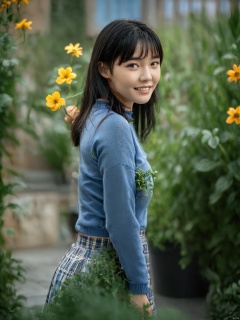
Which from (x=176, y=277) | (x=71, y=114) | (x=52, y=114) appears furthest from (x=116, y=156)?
(x=52, y=114)

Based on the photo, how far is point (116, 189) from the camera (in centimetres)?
208

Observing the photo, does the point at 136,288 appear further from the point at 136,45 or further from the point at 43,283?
the point at 43,283

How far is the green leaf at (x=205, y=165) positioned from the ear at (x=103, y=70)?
1334 mm

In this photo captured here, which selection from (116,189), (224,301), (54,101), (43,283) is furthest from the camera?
(43,283)

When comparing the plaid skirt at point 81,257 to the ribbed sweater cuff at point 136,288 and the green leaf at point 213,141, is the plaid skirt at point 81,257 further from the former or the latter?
the green leaf at point 213,141

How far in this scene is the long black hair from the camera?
7.24 ft

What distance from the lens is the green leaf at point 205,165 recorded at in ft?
11.5

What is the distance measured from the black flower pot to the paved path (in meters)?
0.05

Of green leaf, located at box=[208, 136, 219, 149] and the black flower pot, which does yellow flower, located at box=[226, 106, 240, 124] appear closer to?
green leaf, located at box=[208, 136, 219, 149]

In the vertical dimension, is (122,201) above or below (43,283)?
above

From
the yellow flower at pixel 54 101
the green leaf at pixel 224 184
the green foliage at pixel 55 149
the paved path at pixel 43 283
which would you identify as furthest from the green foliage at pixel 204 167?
the green foliage at pixel 55 149

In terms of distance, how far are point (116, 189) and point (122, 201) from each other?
39 mm

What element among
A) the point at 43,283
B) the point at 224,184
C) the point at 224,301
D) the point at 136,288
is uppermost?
the point at 224,184

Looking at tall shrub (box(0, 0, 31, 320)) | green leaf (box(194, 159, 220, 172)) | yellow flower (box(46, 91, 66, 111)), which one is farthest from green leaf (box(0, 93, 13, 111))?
green leaf (box(194, 159, 220, 172))
